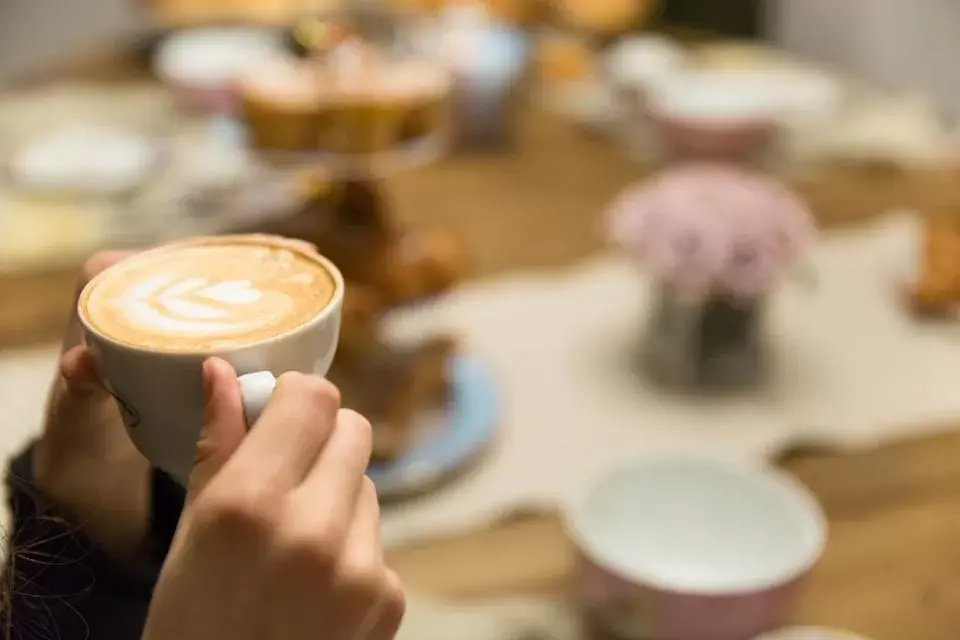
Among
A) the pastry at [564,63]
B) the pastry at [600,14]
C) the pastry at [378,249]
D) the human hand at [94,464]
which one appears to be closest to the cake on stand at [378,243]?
the pastry at [378,249]

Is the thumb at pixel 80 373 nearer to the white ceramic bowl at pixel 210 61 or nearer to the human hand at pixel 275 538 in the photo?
the human hand at pixel 275 538

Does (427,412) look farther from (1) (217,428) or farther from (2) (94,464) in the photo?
(1) (217,428)

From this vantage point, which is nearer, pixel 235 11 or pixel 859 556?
pixel 859 556

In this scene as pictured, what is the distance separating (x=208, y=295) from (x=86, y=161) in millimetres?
1027

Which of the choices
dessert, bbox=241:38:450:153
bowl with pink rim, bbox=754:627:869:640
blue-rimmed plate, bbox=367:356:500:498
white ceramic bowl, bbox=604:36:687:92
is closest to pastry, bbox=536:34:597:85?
white ceramic bowl, bbox=604:36:687:92

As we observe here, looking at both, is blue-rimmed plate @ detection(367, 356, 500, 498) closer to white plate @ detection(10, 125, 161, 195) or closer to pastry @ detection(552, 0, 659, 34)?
white plate @ detection(10, 125, 161, 195)

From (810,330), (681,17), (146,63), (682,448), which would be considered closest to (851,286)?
(810,330)

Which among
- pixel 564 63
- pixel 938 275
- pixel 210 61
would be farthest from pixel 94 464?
pixel 564 63

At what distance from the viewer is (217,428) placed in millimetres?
425

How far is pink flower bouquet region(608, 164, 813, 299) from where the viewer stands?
3.09ft

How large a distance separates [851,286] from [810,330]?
0.11 metres

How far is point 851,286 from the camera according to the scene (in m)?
1.17

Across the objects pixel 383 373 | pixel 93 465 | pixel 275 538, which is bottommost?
pixel 383 373

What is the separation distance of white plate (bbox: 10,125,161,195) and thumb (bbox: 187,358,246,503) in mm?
1005
